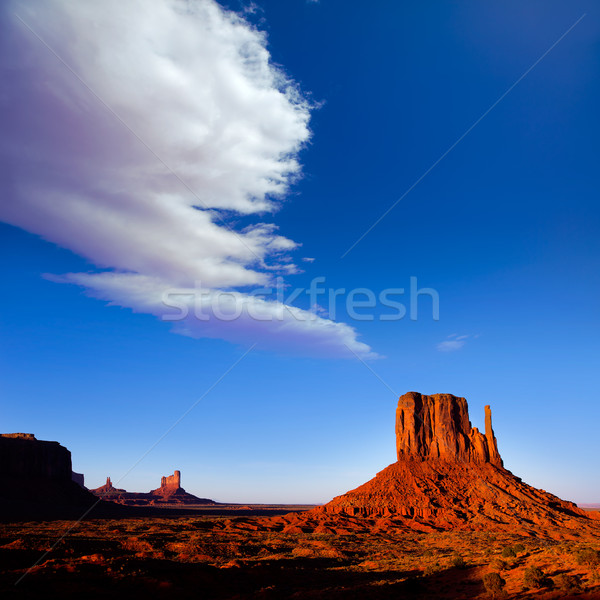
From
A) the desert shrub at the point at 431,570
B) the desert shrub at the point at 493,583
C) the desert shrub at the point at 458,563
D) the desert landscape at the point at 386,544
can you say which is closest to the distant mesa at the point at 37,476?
the desert landscape at the point at 386,544

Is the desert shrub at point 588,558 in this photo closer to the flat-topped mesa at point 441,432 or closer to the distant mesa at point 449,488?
Answer: the distant mesa at point 449,488

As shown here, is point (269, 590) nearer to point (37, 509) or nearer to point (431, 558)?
point (431, 558)

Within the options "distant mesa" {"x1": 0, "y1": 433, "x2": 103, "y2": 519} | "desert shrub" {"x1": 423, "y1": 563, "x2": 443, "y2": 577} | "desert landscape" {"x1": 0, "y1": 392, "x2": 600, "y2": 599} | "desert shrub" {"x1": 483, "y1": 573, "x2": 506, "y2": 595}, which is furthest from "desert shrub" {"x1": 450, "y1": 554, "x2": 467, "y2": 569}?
"distant mesa" {"x1": 0, "y1": 433, "x2": 103, "y2": 519}

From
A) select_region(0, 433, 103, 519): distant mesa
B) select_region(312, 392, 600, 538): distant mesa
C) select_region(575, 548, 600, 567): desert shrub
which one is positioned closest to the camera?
select_region(575, 548, 600, 567): desert shrub

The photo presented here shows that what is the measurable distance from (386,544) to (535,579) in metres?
35.4

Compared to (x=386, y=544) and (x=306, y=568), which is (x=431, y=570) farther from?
(x=386, y=544)

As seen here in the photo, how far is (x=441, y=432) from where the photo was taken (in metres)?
96.6

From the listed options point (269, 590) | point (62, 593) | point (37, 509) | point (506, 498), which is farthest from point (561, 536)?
point (37, 509)

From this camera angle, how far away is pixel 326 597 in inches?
1012

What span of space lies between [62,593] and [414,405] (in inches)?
3417

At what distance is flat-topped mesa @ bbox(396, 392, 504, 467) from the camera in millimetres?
94438

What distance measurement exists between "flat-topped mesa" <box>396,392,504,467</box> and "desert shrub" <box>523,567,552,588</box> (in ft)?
246

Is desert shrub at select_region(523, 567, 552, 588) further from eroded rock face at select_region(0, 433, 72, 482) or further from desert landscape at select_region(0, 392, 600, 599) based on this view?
eroded rock face at select_region(0, 433, 72, 482)

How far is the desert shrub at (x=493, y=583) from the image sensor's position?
23.3 metres
